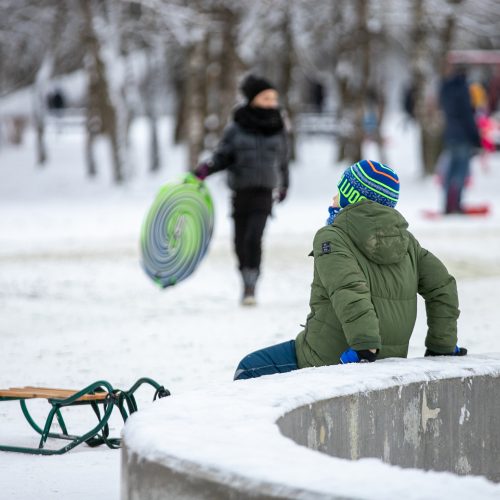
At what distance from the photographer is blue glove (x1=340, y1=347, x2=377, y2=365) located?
427cm

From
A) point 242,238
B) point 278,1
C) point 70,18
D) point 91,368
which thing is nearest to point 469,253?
point 242,238

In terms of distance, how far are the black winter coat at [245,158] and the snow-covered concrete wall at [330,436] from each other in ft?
16.2

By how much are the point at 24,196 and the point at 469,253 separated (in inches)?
589

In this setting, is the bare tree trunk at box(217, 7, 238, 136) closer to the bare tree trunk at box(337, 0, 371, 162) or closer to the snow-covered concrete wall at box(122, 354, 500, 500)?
the bare tree trunk at box(337, 0, 371, 162)

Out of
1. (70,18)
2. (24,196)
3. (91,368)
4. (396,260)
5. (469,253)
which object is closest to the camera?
(396,260)

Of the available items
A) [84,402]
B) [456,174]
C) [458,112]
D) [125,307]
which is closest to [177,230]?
[125,307]

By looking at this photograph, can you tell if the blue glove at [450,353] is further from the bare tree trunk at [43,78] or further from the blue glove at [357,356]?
the bare tree trunk at [43,78]

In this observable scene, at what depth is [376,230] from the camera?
4492 millimetres

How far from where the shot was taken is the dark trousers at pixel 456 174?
16.8 meters

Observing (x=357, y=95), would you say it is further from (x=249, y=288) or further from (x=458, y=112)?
(x=249, y=288)

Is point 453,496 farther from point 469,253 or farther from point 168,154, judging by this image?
point 168,154

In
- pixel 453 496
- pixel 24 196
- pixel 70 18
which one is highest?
pixel 70 18

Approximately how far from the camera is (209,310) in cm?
963

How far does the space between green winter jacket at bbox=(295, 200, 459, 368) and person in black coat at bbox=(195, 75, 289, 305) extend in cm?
472
